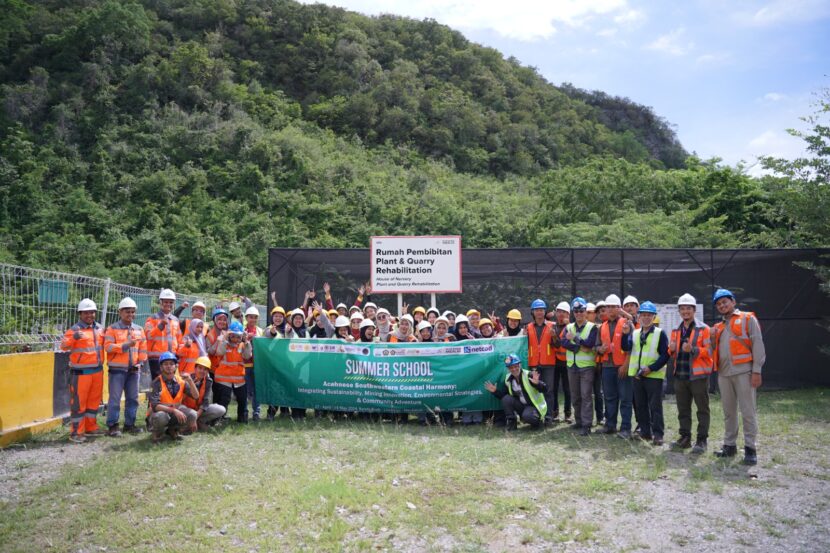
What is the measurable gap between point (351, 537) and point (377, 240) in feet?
26.7

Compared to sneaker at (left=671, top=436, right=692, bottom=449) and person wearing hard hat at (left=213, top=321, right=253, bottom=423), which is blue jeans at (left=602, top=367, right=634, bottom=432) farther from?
person wearing hard hat at (left=213, top=321, right=253, bottom=423)

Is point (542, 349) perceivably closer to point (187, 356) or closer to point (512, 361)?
point (512, 361)

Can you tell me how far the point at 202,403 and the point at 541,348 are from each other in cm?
478

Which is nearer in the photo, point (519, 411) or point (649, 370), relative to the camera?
point (649, 370)

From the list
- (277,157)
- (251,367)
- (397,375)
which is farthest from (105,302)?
(277,157)

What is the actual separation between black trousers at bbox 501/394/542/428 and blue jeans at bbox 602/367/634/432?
3.08 feet

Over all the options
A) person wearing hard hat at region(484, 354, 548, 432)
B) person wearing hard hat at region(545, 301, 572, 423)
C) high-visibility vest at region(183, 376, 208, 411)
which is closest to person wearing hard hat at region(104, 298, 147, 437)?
high-visibility vest at region(183, 376, 208, 411)

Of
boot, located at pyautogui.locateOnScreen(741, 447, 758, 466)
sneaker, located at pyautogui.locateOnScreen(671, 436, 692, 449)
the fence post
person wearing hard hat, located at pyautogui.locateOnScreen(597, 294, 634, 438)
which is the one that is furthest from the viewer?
the fence post

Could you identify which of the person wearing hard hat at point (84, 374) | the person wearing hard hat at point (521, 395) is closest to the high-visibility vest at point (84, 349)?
the person wearing hard hat at point (84, 374)

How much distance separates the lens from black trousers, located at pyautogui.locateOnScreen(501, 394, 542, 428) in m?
8.95

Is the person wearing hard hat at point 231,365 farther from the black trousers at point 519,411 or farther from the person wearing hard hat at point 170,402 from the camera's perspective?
the black trousers at point 519,411

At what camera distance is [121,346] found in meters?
8.68

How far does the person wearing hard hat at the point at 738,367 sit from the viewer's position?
291 inches

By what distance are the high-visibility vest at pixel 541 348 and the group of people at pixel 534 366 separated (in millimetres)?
15
